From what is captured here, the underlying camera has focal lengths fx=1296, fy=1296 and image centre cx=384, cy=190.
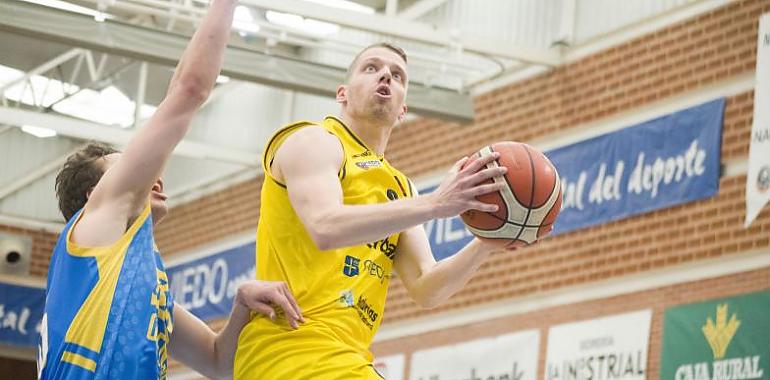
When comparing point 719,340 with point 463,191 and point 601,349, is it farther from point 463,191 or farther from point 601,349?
point 463,191

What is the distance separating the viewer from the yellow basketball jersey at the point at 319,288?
467 cm

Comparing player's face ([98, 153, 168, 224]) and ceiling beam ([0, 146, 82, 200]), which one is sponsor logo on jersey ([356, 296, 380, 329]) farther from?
ceiling beam ([0, 146, 82, 200])

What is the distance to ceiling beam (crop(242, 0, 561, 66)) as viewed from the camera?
42.3ft

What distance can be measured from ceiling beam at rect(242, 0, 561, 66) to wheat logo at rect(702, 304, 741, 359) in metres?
3.77

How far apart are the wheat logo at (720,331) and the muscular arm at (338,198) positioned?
7013 millimetres

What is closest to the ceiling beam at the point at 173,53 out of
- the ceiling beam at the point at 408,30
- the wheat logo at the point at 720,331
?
the ceiling beam at the point at 408,30

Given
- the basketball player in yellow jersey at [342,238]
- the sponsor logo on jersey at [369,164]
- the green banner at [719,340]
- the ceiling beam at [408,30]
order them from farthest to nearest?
the ceiling beam at [408,30] → the green banner at [719,340] → the sponsor logo on jersey at [369,164] → the basketball player in yellow jersey at [342,238]

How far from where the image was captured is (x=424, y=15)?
1625cm

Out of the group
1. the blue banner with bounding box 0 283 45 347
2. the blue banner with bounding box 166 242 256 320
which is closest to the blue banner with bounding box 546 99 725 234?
the blue banner with bounding box 166 242 256 320

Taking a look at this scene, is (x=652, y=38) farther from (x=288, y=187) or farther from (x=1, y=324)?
(x=1, y=324)

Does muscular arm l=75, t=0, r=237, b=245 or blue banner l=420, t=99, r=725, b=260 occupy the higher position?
blue banner l=420, t=99, r=725, b=260

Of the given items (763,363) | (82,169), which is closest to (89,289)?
(82,169)

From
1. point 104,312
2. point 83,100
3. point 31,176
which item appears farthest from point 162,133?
point 31,176

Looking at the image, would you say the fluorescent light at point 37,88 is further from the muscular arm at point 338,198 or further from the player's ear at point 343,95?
the muscular arm at point 338,198
